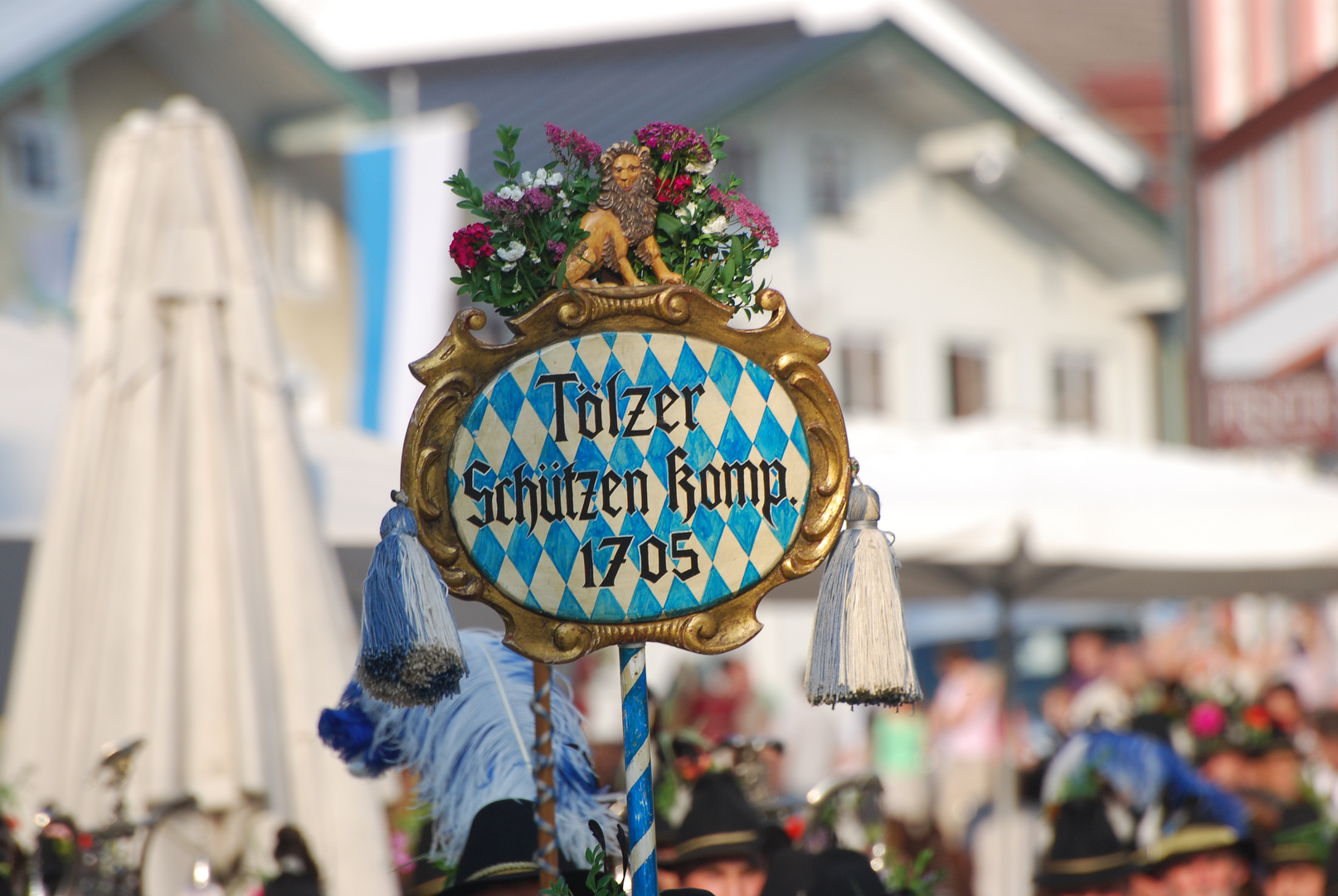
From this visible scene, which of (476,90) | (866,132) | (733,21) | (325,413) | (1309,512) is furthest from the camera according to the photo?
(733,21)

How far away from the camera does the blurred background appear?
7938 mm

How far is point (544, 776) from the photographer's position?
3.22 meters

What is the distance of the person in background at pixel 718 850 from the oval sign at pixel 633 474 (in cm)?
212

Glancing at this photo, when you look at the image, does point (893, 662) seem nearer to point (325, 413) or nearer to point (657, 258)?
point (657, 258)

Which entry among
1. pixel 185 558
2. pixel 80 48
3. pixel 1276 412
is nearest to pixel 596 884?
pixel 185 558

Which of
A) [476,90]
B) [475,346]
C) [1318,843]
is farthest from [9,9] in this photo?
[475,346]

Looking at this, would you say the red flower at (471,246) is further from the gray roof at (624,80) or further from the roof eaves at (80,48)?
the roof eaves at (80,48)

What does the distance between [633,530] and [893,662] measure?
1.41 ft

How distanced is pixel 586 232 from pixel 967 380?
1923 centimetres

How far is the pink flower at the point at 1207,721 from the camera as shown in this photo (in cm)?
744

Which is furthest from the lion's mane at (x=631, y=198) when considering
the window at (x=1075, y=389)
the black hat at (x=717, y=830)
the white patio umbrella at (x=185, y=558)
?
the window at (x=1075, y=389)

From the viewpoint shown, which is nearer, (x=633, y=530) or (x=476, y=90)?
(x=633, y=530)

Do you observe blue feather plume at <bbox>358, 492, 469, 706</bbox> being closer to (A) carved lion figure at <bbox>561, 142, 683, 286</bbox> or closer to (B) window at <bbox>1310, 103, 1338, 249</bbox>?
(A) carved lion figure at <bbox>561, 142, 683, 286</bbox>

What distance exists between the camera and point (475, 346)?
2.80m
